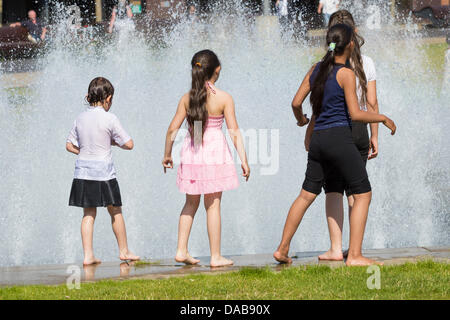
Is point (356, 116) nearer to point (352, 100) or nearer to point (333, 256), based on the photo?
point (352, 100)

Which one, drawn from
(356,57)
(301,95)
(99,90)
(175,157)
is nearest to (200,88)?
(301,95)

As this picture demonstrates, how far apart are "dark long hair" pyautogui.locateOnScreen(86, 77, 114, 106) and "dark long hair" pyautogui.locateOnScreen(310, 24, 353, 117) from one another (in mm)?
1610

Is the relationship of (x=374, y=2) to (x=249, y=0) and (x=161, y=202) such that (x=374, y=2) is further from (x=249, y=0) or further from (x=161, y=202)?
(x=161, y=202)

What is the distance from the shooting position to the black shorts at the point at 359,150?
5203 millimetres

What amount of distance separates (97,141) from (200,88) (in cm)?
92

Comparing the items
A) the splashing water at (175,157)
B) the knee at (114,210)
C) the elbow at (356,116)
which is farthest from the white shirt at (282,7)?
the elbow at (356,116)

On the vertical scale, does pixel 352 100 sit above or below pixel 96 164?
above

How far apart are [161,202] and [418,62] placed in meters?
12.0

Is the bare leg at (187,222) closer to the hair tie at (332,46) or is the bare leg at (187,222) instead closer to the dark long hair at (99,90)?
the dark long hair at (99,90)

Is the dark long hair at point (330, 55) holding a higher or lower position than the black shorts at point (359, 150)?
higher

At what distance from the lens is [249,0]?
29281mm

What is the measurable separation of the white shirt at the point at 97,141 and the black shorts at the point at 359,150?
1531 mm

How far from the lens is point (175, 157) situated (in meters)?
8.71
